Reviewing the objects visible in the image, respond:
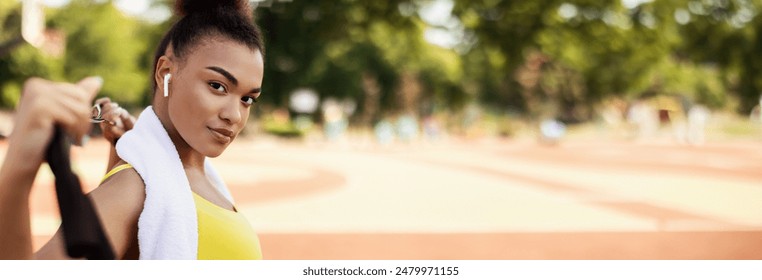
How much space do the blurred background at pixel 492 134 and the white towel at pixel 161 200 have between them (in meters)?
0.14

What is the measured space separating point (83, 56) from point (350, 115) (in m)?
11.6

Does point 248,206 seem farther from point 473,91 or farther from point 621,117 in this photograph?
point 473,91

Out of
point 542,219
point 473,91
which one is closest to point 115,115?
point 542,219

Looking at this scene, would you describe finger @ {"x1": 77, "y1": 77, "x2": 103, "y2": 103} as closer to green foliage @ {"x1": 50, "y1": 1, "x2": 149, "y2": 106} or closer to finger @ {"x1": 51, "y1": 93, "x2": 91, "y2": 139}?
finger @ {"x1": 51, "y1": 93, "x2": 91, "y2": 139}

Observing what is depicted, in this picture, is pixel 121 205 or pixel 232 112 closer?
pixel 121 205

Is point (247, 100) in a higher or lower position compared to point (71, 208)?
higher

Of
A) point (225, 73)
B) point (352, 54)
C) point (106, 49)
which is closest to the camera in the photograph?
point (225, 73)

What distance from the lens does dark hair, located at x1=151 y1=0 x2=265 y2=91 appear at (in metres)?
1.25

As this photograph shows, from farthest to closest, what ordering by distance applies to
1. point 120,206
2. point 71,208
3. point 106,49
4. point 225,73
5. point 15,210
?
point 106,49 < point 225,73 < point 120,206 < point 15,210 < point 71,208

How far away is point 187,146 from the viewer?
4.31 ft

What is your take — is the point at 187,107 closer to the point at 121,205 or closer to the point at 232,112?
the point at 232,112

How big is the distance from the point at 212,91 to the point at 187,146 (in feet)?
0.46

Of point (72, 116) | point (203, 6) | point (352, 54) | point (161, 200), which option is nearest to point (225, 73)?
point (203, 6)

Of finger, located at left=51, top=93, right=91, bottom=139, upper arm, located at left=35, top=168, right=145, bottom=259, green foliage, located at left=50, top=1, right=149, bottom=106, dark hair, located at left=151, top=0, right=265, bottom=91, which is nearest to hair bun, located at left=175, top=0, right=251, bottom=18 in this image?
dark hair, located at left=151, top=0, right=265, bottom=91
